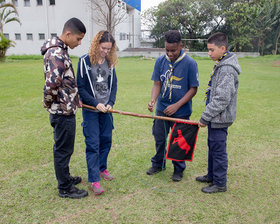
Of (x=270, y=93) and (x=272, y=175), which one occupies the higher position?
(x=270, y=93)

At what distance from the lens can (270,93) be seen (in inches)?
367

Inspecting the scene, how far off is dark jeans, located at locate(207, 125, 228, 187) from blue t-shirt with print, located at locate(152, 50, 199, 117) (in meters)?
0.50

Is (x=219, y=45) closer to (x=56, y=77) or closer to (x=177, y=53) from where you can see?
(x=177, y=53)

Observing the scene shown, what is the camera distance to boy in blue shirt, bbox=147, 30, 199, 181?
10.8 ft

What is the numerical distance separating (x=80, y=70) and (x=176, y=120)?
4.30 ft

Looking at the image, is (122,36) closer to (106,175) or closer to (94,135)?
(106,175)

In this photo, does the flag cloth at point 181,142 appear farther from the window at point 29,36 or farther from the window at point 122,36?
the window at point 122,36

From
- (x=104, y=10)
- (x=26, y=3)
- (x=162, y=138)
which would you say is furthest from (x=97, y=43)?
(x=26, y=3)

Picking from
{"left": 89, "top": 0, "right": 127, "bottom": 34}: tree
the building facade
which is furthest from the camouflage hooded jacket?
the building facade

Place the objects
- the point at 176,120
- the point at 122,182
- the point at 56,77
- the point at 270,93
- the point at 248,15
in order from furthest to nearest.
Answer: the point at 248,15 → the point at 270,93 → the point at 122,182 → the point at 176,120 → the point at 56,77

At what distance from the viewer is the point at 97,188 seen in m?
3.20

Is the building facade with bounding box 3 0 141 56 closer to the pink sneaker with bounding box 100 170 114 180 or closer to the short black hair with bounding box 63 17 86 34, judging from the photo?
the pink sneaker with bounding box 100 170 114 180


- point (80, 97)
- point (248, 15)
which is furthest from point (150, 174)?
point (248, 15)

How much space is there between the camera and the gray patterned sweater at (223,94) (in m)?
2.97
